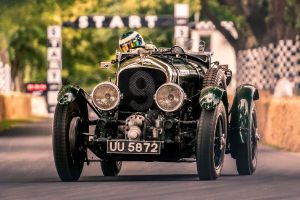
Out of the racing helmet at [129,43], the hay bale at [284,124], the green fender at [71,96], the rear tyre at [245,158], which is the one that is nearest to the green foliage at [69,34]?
the hay bale at [284,124]

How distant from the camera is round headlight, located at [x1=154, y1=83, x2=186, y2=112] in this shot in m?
17.2

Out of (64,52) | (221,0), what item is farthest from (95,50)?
(221,0)

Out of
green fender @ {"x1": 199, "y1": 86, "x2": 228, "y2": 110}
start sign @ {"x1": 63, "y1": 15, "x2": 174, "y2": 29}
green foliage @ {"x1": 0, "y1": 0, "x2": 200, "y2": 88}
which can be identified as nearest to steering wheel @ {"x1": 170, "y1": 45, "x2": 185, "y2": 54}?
green fender @ {"x1": 199, "y1": 86, "x2": 228, "y2": 110}

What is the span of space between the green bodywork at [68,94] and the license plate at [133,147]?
80 cm

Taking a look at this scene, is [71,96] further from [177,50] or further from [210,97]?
[177,50]

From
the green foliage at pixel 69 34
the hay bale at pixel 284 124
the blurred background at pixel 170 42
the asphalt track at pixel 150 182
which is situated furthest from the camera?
the green foliage at pixel 69 34

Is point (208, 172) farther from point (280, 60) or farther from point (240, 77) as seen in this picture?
point (240, 77)

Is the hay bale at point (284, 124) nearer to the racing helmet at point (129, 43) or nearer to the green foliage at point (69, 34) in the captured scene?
the green foliage at point (69, 34)

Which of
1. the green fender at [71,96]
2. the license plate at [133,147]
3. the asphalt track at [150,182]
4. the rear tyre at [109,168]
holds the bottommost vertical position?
the asphalt track at [150,182]

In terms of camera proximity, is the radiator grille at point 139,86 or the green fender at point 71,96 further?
the radiator grille at point 139,86

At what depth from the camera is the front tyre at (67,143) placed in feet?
56.2

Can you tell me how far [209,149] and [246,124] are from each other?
222 cm

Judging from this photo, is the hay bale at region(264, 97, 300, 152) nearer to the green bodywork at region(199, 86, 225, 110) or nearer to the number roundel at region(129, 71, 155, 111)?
the number roundel at region(129, 71, 155, 111)

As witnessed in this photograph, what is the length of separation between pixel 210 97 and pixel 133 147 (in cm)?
114
